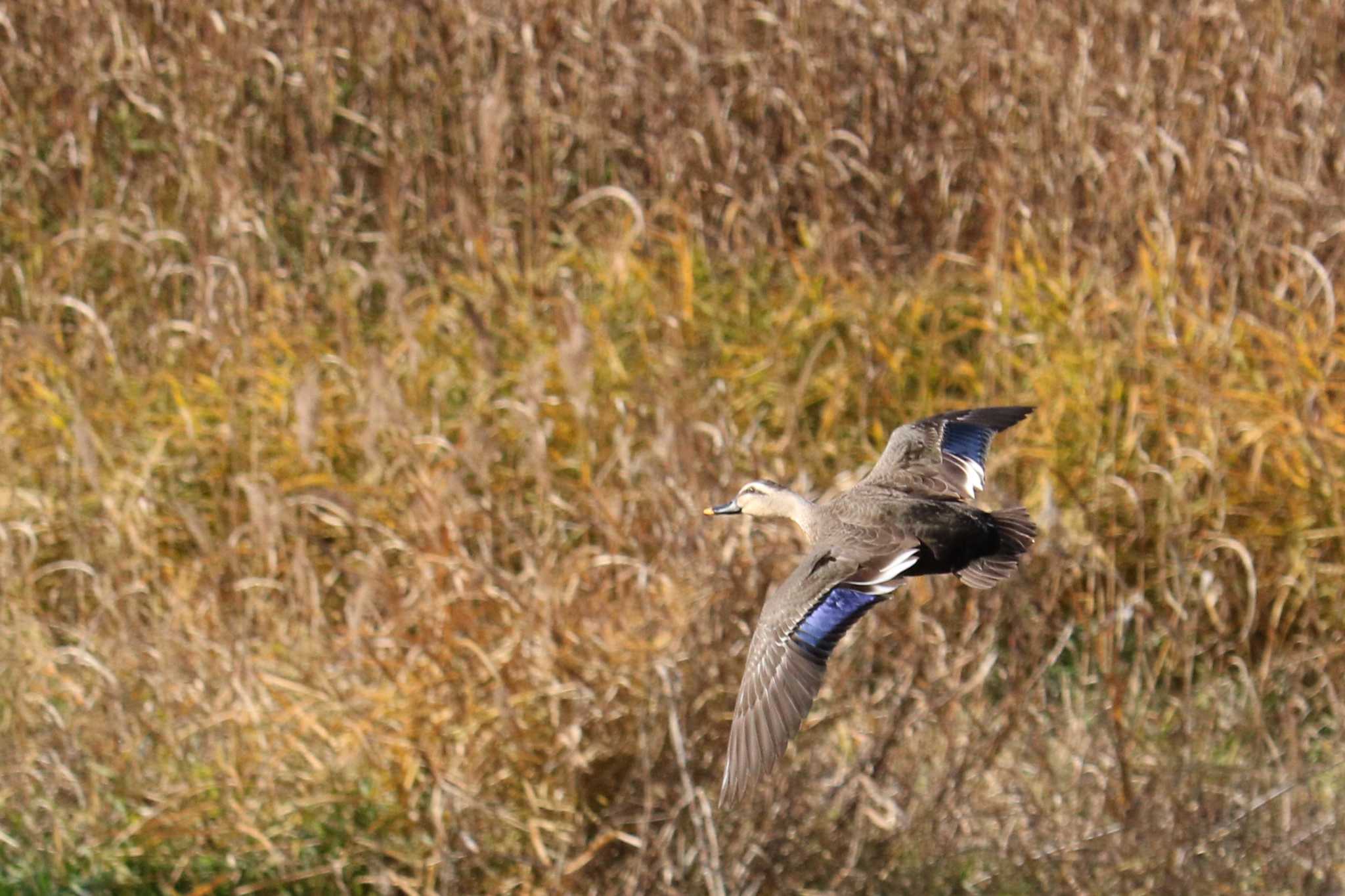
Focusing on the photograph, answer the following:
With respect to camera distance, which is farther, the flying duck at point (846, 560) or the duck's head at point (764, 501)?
the duck's head at point (764, 501)

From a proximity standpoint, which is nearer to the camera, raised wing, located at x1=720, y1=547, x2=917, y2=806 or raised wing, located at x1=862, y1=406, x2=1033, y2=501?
raised wing, located at x1=720, y1=547, x2=917, y2=806

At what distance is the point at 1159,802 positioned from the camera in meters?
3.88

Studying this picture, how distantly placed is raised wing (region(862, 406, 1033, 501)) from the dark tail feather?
162 mm

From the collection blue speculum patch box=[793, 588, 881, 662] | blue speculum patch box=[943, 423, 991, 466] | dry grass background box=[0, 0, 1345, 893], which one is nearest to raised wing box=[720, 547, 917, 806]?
blue speculum patch box=[793, 588, 881, 662]

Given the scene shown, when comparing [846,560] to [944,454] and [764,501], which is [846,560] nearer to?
[764,501]

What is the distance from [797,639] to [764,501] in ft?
1.70

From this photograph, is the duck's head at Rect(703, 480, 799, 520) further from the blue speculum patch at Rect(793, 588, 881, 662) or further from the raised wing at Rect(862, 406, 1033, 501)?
the blue speculum patch at Rect(793, 588, 881, 662)

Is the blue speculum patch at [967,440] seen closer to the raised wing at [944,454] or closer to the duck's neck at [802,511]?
the raised wing at [944,454]

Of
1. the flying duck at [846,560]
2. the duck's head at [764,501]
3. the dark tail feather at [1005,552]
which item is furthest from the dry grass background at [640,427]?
the dark tail feather at [1005,552]

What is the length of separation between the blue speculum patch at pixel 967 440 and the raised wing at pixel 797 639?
593 millimetres

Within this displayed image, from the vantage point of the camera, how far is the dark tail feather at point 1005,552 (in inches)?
111

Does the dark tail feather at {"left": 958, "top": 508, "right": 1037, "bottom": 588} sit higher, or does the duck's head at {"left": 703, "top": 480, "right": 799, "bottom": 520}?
the dark tail feather at {"left": 958, "top": 508, "right": 1037, "bottom": 588}

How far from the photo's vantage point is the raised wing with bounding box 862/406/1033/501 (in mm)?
3145

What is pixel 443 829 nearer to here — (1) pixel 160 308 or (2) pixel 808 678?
(2) pixel 808 678
